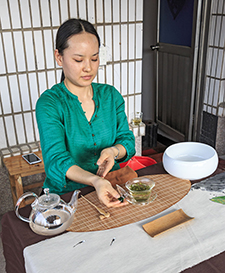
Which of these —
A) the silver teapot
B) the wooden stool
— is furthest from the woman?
the wooden stool

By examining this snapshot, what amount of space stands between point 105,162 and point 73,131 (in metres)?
0.25

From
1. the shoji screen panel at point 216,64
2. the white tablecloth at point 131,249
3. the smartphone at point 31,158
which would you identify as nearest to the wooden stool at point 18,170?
the smartphone at point 31,158

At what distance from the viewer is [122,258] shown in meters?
0.97

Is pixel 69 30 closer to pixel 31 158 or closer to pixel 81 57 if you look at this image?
pixel 81 57

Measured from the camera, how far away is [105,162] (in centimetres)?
151

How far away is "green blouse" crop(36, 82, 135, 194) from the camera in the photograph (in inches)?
56.4

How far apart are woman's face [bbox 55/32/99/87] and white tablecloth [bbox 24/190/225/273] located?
741 millimetres

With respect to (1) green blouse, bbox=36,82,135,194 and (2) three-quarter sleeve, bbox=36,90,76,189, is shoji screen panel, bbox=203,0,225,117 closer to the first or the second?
(1) green blouse, bbox=36,82,135,194

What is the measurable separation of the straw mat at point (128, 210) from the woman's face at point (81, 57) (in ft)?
1.87

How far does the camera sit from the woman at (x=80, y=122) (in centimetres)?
141

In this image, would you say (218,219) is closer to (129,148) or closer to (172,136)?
(129,148)

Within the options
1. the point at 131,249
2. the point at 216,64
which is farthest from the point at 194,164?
the point at 216,64

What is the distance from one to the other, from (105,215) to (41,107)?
649mm

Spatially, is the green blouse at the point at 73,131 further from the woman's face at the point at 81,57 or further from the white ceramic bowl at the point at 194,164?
the white ceramic bowl at the point at 194,164
